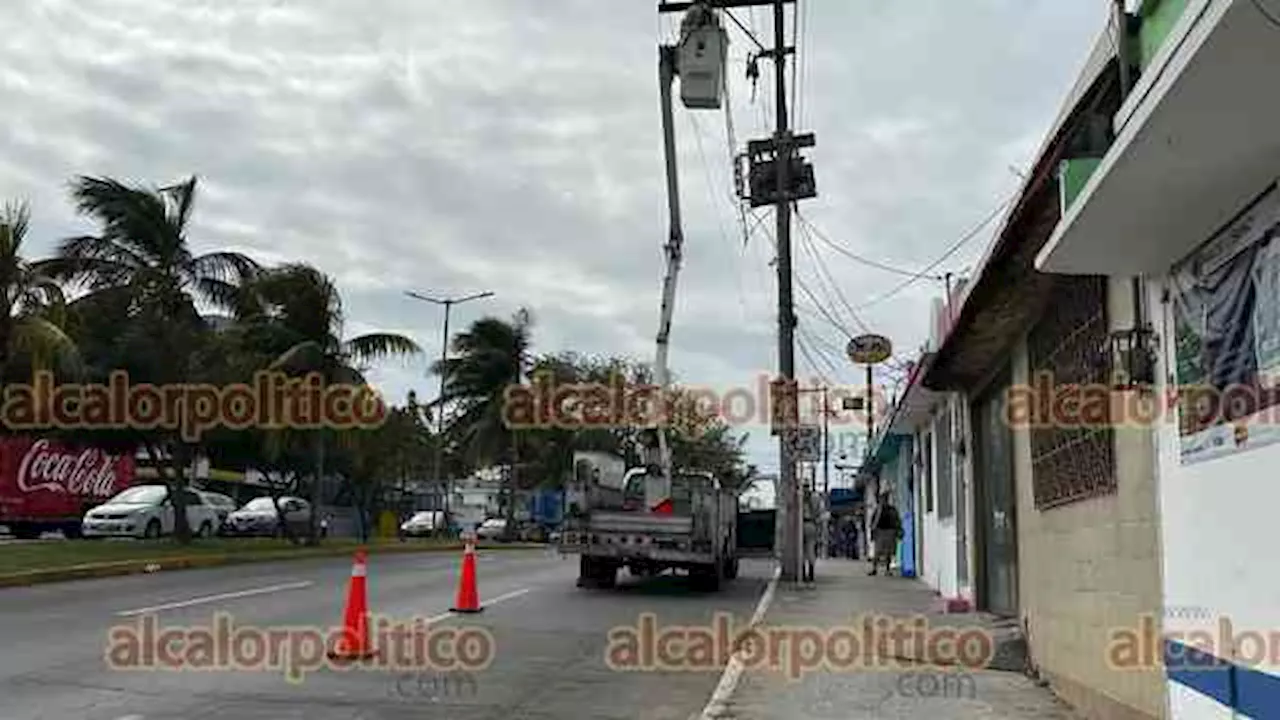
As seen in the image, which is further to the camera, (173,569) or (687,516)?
(173,569)

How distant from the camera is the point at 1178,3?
6.71m

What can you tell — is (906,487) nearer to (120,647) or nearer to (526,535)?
(120,647)

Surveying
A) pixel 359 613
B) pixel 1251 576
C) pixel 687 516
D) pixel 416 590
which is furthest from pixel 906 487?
pixel 1251 576

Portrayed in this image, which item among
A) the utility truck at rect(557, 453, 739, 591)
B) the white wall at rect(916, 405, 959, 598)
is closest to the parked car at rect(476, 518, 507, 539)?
the white wall at rect(916, 405, 959, 598)

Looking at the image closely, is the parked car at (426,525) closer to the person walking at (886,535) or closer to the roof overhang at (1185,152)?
the person walking at (886,535)

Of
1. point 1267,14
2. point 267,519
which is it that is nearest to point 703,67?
point 1267,14

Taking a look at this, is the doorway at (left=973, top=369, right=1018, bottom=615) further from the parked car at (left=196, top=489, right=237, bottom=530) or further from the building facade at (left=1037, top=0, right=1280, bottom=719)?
the parked car at (left=196, top=489, right=237, bottom=530)

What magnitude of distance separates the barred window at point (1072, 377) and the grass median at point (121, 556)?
49.2 feet

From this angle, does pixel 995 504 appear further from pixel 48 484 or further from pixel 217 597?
pixel 48 484

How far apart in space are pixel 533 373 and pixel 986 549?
4142 centimetres

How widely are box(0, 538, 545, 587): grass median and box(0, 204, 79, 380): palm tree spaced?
3.59 meters

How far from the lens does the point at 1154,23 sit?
7.11m

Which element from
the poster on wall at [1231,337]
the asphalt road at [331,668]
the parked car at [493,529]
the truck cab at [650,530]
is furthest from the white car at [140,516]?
the poster on wall at [1231,337]

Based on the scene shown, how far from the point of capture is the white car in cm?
3628
